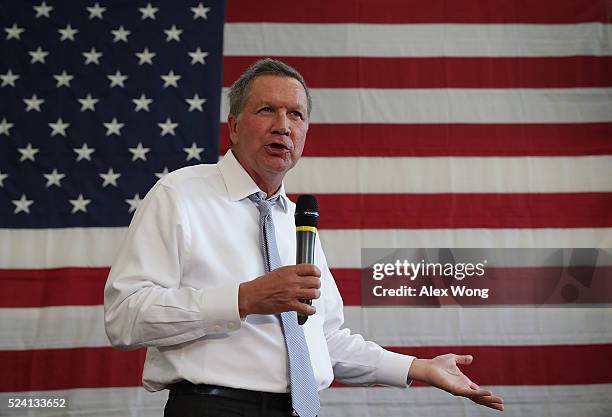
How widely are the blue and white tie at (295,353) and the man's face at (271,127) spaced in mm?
119

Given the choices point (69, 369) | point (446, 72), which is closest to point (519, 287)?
point (446, 72)

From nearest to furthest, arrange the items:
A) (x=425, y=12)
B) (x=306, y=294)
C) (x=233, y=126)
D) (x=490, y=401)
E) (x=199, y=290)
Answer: (x=306, y=294) → (x=199, y=290) → (x=490, y=401) → (x=233, y=126) → (x=425, y=12)

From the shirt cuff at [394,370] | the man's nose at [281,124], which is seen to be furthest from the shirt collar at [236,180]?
the shirt cuff at [394,370]

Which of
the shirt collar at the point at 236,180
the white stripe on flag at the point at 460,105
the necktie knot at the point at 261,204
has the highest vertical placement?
the white stripe on flag at the point at 460,105

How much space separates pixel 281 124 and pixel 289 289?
0.49 metres

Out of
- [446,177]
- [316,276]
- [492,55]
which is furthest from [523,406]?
[316,276]

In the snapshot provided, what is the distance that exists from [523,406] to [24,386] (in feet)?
6.82

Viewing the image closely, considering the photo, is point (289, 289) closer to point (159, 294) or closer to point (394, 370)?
point (159, 294)

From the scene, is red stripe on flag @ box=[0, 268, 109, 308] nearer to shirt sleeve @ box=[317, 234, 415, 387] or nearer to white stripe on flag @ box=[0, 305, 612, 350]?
white stripe on flag @ box=[0, 305, 612, 350]

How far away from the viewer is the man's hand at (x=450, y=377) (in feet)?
4.53

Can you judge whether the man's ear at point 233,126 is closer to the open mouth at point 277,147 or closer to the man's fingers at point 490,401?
the open mouth at point 277,147

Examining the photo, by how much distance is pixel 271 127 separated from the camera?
55.0 inches

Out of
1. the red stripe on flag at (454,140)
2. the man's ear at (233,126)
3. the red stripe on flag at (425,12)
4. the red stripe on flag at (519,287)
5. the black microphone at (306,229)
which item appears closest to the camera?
the black microphone at (306,229)

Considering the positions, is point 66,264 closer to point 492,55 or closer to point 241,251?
point 241,251
